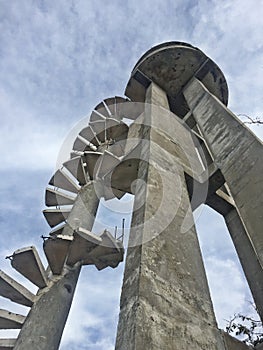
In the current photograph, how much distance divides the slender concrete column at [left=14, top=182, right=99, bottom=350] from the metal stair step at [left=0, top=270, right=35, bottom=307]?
40 centimetres

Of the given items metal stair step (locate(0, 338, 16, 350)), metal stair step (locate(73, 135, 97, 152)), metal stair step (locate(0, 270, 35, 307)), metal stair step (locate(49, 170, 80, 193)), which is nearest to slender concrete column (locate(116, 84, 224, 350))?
metal stair step (locate(0, 270, 35, 307))

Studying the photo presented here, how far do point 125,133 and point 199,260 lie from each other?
33.4ft

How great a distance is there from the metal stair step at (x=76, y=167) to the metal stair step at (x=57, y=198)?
2.98 feet

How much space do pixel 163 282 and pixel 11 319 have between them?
718cm

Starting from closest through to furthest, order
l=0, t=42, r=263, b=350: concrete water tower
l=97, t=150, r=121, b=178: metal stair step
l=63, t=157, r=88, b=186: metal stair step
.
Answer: l=0, t=42, r=263, b=350: concrete water tower → l=97, t=150, r=121, b=178: metal stair step → l=63, t=157, r=88, b=186: metal stair step

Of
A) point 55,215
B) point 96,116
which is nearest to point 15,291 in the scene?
point 55,215

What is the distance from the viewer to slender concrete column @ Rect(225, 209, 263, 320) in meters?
5.77

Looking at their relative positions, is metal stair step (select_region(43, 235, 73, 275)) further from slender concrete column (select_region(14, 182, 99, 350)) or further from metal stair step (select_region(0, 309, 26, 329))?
metal stair step (select_region(0, 309, 26, 329))

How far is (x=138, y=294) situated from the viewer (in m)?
2.85

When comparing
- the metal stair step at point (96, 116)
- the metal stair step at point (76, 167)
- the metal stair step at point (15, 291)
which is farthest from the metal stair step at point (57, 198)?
the metal stair step at point (96, 116)

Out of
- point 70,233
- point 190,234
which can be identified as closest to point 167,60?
point 70,233

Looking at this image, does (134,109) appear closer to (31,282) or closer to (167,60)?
(167,60)

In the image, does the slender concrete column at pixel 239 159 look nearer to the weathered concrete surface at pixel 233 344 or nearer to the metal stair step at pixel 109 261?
the weathered concrete surface at pixel 233 344

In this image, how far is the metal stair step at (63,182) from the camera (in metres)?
12.6
